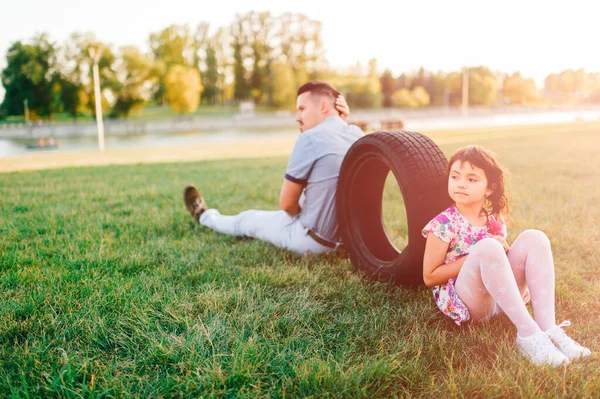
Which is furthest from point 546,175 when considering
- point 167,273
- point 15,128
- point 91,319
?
point 15,128

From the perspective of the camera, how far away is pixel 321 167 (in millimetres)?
3660

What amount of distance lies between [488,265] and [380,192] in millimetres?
1577

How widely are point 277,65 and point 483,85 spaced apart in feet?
201

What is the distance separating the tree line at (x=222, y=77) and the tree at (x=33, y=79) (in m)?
0.13

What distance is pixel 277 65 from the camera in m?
80.1

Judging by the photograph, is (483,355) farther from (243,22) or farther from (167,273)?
(243,22)

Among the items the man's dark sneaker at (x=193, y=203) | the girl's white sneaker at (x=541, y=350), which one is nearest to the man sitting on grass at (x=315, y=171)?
Result: the man's dark sneaker at (x=193, y=203)

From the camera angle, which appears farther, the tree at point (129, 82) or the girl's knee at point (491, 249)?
the tree at point (129, 82)

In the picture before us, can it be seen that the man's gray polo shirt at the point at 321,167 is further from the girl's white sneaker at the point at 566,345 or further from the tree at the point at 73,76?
the tree at the point at 73,76

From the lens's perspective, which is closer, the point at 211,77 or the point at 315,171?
the point at 315,171

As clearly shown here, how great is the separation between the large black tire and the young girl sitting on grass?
23cm

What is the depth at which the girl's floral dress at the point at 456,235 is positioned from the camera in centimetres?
246

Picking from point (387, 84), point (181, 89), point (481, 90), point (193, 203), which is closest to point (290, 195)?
point (193, 203)

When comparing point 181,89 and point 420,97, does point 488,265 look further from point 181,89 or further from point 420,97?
point 420,97
